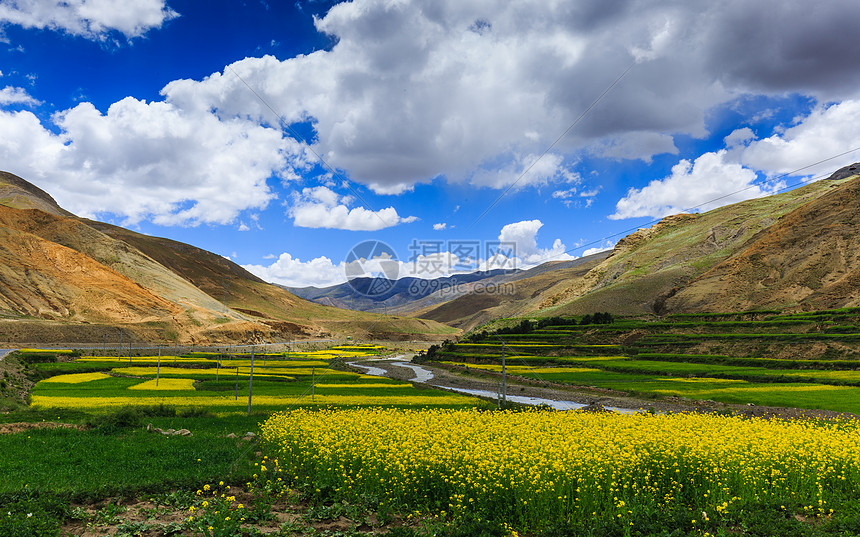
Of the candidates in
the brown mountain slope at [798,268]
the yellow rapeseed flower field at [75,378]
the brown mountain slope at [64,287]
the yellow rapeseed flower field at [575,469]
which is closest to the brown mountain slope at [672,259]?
the brown mountain slope at [798,268]

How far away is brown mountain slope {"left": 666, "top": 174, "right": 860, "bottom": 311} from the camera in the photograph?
8850cm

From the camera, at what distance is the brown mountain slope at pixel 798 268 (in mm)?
88500

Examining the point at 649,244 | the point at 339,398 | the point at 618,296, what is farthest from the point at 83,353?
the point at 649,244

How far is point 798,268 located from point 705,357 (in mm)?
54566

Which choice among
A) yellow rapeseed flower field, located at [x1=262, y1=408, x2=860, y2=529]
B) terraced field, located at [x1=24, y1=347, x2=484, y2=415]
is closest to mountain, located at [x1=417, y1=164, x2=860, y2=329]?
terraced field, located at [x1=24, y1=347, x2=484, y2=415]

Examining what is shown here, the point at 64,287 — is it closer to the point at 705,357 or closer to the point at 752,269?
the point at 705,357

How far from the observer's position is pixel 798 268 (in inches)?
3851

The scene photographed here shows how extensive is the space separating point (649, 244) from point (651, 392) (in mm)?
159186

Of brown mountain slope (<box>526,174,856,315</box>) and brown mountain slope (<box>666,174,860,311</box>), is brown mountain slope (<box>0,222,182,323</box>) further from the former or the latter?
brown mountain slope (<box>666,174,860,311</box>)

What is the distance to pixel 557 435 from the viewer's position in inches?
605

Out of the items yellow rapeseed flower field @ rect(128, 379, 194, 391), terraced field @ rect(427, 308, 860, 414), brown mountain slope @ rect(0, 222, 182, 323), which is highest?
brown mountain slope @ rect(0, 222, 182, 323)

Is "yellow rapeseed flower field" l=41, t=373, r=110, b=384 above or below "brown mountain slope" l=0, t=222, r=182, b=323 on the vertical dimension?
below

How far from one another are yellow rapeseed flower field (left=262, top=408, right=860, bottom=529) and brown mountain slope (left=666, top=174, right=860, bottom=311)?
85435 millimetres

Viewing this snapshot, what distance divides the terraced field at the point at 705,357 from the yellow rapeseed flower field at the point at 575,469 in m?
21.9
